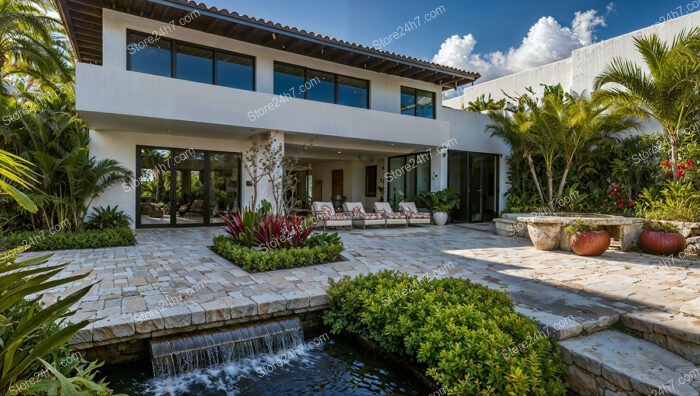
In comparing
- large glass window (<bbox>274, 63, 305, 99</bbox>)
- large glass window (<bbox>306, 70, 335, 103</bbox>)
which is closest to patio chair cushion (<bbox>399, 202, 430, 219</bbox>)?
large glass window (<bbox>306, 70, 335, 103</bbox>)

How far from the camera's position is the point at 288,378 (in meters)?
4.01

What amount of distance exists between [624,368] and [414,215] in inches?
403

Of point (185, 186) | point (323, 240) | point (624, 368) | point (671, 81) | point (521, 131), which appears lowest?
point (624, 368)

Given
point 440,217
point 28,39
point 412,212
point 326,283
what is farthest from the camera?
point 440,217

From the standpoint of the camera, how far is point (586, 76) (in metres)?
14.2

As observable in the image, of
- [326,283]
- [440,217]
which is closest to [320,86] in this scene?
[440,217]

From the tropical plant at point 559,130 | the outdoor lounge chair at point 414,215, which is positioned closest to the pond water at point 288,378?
the outdoor lounge chair at point 414,215

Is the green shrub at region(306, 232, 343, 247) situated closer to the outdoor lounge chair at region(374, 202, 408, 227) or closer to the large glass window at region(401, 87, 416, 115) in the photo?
the outdoor lounge chair at region(374, 202, 408, 227)

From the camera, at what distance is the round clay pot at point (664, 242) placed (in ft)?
26.3

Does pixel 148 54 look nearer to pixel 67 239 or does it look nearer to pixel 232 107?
pixel 232 107

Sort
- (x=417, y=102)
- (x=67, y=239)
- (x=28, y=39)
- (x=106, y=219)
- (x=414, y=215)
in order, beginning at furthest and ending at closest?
(x=417, y=102)
(x=414, y=215)
(x=28, y=39)
(x=106, y=219)
(x=67, y=239)

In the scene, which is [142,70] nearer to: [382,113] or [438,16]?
[382,113]

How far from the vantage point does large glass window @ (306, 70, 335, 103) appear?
12.8m

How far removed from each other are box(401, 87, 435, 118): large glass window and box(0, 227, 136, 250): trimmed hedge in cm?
1045
